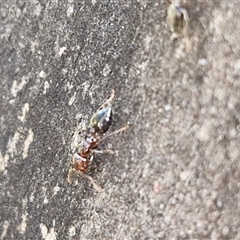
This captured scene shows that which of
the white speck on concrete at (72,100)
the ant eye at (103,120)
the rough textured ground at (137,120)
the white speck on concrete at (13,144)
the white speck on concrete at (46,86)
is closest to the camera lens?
the rough textured ground at (137,120)

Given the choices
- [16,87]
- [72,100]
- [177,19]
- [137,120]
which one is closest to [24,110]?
[16,87]

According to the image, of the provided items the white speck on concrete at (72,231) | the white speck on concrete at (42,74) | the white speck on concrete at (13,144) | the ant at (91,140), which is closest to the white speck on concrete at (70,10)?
the white speck on concrete at (42,74)

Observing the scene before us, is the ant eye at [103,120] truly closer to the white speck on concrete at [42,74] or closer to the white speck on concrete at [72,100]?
the white speck on concrete at [72,100]

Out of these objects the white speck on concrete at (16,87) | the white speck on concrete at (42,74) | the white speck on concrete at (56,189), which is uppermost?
the white speck on concrete at (42,74)

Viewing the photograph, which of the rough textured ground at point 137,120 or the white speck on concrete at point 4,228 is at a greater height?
the rough textured ground at point 137,120

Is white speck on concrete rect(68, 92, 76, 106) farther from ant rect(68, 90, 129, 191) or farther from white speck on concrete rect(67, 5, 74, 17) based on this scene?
white speck on concrete rect(67, 5, 74, 17)

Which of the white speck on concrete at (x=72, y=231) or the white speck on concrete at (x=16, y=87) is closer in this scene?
the white speck on concrete at (x=72, y=231)
